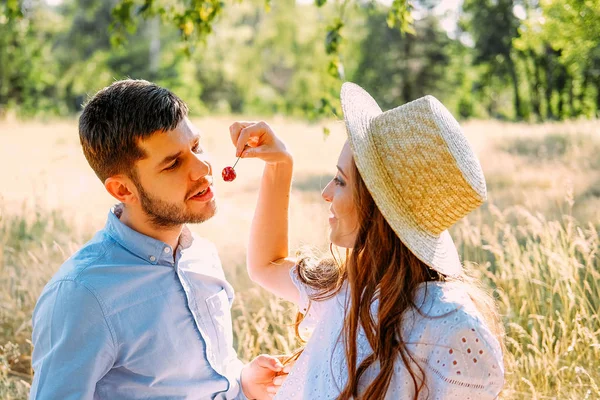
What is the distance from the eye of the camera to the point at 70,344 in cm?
201

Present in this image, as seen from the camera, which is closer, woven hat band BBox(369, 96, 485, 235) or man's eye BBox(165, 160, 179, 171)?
woven hat band BBox(369, 96, 485, 235)

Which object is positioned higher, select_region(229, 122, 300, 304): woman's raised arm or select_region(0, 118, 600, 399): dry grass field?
select_region(229, 122, 300, 304): woman's raised arm

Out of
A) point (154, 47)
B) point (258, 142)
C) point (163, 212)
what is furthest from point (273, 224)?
point (154, 47)

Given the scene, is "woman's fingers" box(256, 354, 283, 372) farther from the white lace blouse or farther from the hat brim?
the hat brim

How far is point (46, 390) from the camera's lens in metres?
1.99

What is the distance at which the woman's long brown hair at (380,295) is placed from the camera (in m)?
1.91

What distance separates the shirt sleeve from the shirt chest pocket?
48 centimetres

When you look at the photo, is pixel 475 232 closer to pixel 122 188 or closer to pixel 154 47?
pixel 122 188

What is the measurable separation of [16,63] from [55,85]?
513 centimetres

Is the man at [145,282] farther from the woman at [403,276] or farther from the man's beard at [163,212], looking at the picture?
the woman at [403,276]

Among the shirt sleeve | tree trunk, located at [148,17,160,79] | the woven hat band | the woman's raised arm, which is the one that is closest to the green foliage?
tree trunk, located at [148,17,160,79]

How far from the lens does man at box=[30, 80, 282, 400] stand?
6.88ft

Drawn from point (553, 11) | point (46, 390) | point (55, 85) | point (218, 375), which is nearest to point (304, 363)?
point (218, 375)

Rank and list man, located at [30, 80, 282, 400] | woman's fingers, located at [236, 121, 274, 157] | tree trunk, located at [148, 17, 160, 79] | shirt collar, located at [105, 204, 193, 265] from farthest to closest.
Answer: tree trunk, located at [148, 17, 160, 79] < woman's fingers, located at [236, 121, 274, 157] < shirt collar, located at [105, 204, 193, 265] < man, located at [30, 80, 282, 400]
